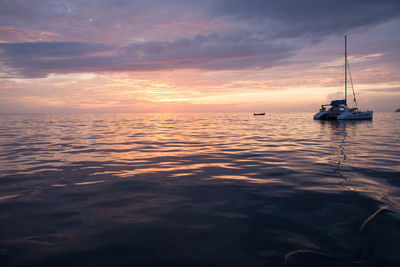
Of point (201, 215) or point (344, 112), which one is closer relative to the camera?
point (201, 215)

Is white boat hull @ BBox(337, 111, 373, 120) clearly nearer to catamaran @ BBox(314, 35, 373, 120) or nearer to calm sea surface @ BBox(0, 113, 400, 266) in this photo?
catamaran @ BBox(314, 35, 373, 120)

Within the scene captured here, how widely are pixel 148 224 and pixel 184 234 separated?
75 cm

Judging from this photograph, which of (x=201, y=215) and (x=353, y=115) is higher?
(x=353, y=115)

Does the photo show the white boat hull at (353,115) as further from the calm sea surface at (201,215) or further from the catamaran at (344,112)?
the calm sea surface at (201,215)

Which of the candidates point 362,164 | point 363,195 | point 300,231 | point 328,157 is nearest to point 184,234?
point 300,231

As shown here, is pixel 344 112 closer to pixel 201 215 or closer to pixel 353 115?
pixel 353 115

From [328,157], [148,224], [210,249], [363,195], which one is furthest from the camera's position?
[328,157]

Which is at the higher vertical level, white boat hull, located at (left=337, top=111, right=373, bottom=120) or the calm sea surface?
white boat hull, located at (left=337, top=111, right=373, bottom=120)

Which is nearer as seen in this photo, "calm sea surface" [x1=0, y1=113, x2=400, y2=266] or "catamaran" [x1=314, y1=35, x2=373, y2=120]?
"calm sea surface" [x1=0, y1=113, x2=400, y2=266]

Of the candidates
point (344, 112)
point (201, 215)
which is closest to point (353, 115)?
point (344, 112)

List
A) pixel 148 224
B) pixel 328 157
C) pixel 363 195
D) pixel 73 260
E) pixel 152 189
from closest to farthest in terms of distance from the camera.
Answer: pixel 73 260 → pixel 148 224 → pixel 363 195 → pixel 152 189 → pixel 328 157

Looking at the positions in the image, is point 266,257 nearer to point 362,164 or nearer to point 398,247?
point 398,247

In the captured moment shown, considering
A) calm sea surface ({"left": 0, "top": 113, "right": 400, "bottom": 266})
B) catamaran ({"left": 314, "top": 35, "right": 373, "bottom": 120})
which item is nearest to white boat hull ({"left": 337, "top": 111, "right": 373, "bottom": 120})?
catamaran ({"left": 314, "top": 35, "right": 373, "bottom": 120})

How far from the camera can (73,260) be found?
3045 millimetres
